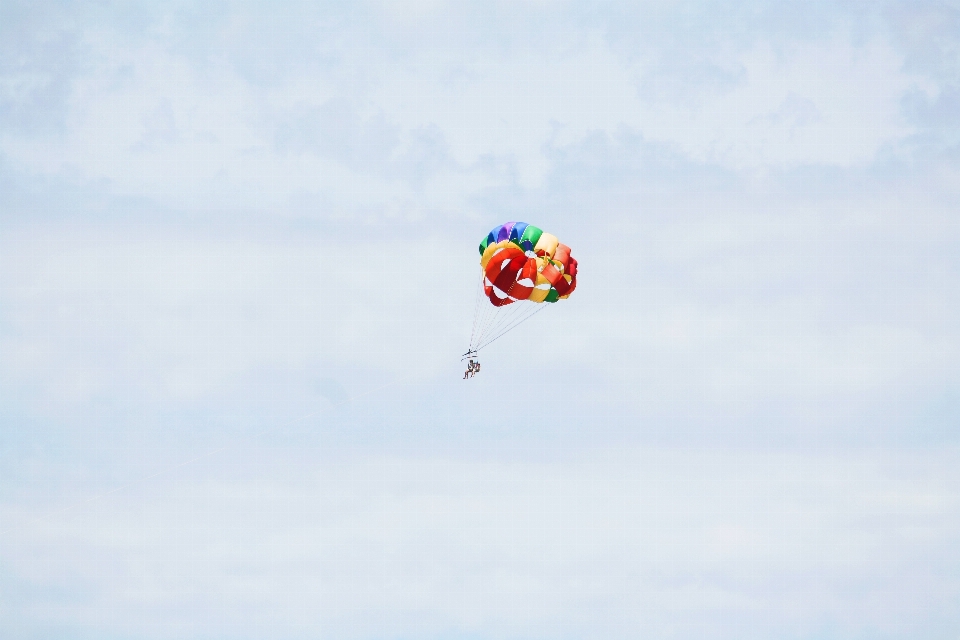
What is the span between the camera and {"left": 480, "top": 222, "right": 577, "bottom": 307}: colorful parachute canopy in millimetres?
107375

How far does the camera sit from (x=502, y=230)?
10931 cm

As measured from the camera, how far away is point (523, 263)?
108m

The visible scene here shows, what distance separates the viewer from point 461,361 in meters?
A: 108

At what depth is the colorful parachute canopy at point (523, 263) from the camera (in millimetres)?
107375

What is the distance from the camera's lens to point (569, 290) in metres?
111

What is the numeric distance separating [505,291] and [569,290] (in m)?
4.88

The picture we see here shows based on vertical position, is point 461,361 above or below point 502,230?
below

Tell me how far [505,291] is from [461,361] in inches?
220

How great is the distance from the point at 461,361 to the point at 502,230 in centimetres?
933

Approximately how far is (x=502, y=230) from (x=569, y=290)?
6275mm

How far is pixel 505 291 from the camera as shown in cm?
10869
